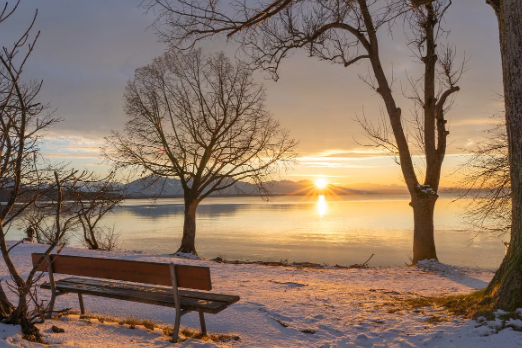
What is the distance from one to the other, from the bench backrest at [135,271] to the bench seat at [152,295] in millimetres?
186

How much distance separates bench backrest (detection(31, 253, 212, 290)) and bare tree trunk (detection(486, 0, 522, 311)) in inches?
142

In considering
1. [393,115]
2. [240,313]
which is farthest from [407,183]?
[240,313]

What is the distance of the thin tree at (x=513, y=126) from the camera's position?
4867 millimetres

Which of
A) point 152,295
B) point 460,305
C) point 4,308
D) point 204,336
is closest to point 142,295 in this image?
point 152,295

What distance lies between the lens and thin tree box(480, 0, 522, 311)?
4.87m

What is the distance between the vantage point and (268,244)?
1094 inches

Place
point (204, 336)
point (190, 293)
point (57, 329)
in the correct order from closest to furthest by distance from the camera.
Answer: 1. point (57, 329)
2. point (204, 336)
3. point (190, 293)

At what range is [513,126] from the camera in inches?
199

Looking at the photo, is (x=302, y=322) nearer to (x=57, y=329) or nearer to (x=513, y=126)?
(x=57, y=329)

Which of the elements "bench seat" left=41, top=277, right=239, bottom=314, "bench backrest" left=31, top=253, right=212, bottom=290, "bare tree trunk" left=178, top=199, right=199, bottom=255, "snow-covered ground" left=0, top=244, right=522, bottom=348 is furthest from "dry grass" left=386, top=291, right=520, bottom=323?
"bare tree trunk" left=178, top=199, right=199, bottom=255

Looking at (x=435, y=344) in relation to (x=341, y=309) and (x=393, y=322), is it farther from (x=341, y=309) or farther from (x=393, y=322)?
(x=341, y=309)

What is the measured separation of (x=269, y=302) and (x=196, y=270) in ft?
8.18

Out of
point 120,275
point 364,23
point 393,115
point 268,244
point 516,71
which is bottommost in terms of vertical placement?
point 268,244

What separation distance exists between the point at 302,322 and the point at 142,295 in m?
2.21
